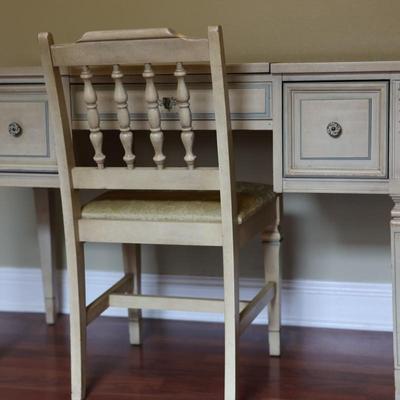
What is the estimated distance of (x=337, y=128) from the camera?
6.25 ft

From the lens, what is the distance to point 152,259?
8.97ft

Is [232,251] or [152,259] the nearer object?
[232,251]

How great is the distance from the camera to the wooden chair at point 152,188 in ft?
5.96

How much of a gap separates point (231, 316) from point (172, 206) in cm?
31

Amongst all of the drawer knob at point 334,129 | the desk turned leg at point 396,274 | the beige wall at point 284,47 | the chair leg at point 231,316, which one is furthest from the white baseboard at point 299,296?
the drawer knob at point 334,129

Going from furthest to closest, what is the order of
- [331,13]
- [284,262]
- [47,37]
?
[284,262] < [331,13] < [47,37]

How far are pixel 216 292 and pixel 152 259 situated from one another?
246 mm

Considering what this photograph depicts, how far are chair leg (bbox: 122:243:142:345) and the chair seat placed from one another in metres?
0.31

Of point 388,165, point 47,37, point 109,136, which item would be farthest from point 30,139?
point 388,165

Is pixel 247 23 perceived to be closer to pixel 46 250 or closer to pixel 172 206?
pixel 172 206

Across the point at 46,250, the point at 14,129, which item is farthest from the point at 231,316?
the point at 46,250

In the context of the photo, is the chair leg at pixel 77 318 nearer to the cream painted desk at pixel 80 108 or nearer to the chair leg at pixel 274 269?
the cream painted desk at pixel 80 108

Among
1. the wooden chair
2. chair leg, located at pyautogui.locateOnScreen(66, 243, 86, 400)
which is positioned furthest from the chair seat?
chair leg, located at pyautogui.locateOnScreen(66, 243, 86, 400)

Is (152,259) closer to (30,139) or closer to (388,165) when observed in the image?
(30,139)
